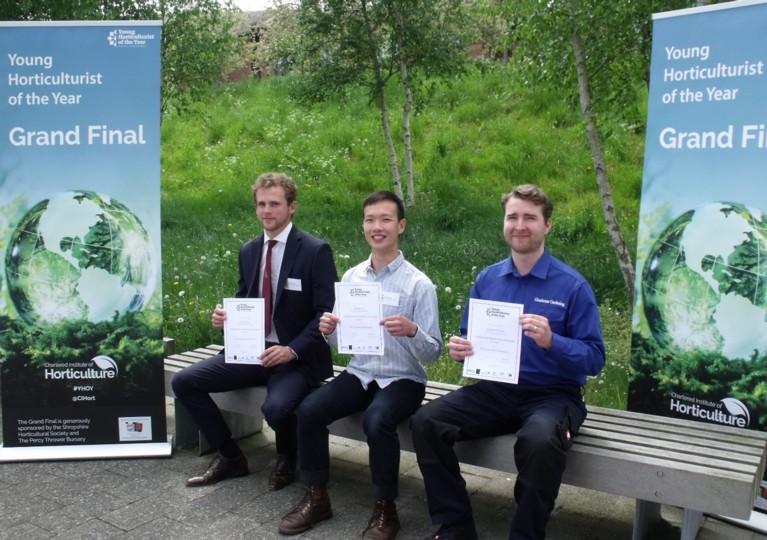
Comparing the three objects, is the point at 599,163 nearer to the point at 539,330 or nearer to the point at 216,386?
the point at 539,330

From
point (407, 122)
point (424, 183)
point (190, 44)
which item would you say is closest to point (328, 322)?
point (407, 122)

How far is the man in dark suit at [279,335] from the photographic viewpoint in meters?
4.39

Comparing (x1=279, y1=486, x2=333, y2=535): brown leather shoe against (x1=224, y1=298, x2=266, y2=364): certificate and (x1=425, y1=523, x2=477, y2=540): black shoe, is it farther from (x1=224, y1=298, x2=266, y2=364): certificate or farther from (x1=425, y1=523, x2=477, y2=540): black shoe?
(x1=224, y1=298, x2=266, y2=364): certificate

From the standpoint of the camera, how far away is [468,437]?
3617 mm

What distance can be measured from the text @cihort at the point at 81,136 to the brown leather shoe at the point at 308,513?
2.36 m

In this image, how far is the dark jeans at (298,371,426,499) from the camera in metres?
3.74

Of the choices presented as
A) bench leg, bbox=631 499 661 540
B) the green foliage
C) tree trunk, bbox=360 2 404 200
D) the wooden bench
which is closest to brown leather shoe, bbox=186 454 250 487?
the wooden bench

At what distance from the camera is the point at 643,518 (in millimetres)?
3551

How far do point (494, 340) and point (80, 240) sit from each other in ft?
8.90

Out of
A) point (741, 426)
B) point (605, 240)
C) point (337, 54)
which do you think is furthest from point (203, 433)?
point (337, 54)

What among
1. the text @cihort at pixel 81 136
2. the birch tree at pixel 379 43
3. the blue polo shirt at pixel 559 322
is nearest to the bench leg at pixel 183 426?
the text @cihort at pixel 81 136

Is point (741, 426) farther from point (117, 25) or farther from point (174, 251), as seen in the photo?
point (174, 251)

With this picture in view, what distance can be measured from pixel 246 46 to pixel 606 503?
20.9 meters

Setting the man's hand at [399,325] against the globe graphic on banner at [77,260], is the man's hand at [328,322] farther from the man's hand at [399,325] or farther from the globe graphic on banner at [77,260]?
the globe graphic on banner at [77,260]
